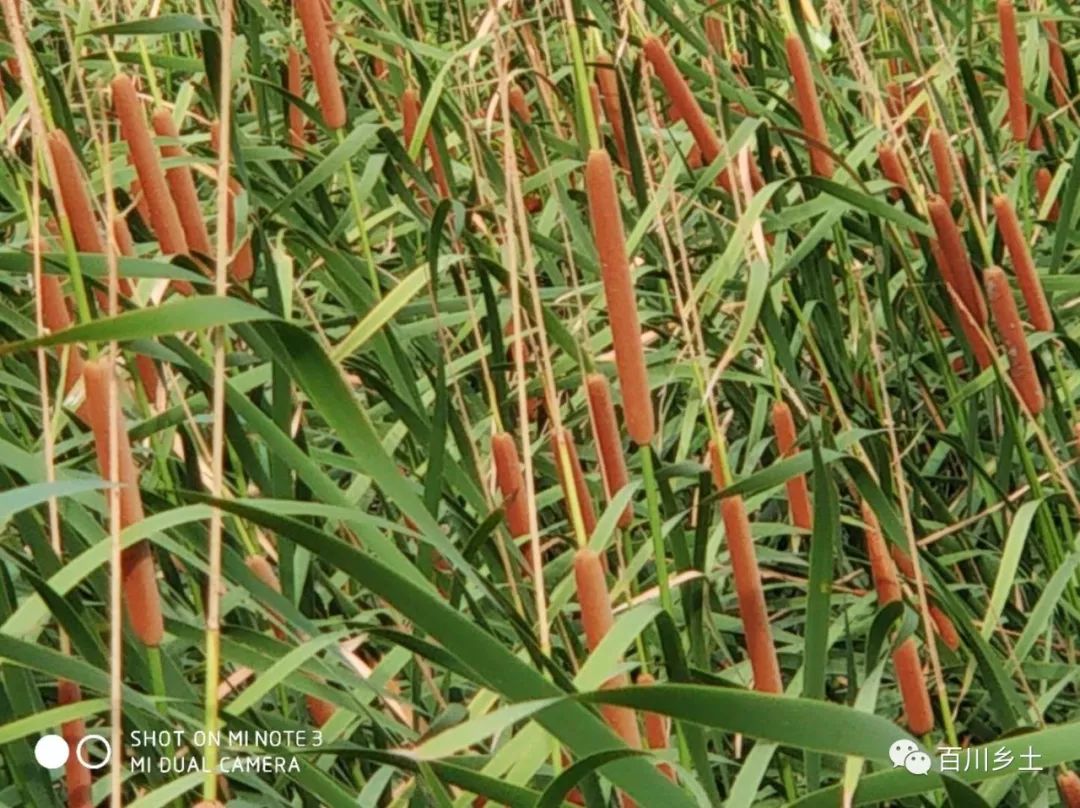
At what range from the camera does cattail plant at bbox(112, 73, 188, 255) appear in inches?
47.4

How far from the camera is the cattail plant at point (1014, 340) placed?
55.4 inches

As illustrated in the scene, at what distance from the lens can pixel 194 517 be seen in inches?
36.2

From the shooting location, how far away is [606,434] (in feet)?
3.82

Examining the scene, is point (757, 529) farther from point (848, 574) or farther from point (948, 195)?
point (948, 195)

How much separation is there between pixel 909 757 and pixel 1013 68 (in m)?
1.25

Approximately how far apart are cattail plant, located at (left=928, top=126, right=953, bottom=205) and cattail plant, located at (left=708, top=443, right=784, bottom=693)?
2.10ft

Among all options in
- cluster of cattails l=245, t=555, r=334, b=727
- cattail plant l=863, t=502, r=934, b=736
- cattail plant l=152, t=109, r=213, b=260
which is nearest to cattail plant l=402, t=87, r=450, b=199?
cattail plant l=152, t=109, r=213, b=260

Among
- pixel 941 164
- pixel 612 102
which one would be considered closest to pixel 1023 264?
pixel 941 164

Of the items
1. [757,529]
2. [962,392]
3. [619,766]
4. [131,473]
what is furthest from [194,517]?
[962,392]

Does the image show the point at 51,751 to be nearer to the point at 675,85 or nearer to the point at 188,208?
the point at 188,208

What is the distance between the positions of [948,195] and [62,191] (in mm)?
993

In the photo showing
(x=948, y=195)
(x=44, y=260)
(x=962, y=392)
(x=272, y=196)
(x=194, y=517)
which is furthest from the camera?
(x=272, y=196)

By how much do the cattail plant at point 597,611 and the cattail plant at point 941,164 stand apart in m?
0.79


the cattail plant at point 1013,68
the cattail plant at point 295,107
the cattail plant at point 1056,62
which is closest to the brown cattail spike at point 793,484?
the cattail plant at point 1013,68
